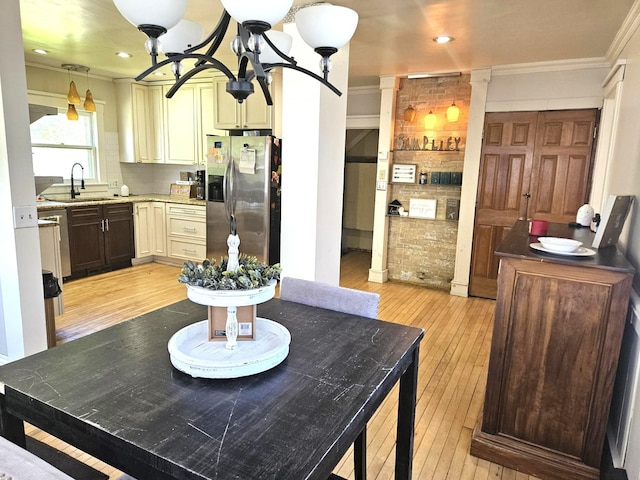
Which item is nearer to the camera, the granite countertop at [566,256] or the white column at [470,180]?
the granite countertop at [566,256]

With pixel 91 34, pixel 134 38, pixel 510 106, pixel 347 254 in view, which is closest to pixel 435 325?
pixel 510 106

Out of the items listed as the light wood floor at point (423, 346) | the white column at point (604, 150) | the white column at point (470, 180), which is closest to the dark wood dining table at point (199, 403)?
the light wood floor at point (423, 346)

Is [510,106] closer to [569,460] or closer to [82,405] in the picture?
[569,460]

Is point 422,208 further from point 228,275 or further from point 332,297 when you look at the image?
point 228,275

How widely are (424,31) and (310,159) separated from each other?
1.37 metres

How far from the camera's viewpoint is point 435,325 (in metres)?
3.79

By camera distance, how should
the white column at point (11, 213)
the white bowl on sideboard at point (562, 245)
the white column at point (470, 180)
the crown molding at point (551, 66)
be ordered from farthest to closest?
the white column at point (470, 180) → the crown molding at point (551, 66) → the white column at point (11, 213) → the white bowl on sideboard at point (562, 245)

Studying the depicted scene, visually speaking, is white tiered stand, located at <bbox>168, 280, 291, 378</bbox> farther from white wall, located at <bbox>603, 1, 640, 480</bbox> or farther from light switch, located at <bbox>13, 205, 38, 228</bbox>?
light switch, located at <bbox>13, 205, 38, 228</bbox>

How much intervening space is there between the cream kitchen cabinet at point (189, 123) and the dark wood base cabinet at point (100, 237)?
979 millimetres

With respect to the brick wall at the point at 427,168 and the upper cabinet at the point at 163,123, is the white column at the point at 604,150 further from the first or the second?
the upper cabinet at the point at 163,123

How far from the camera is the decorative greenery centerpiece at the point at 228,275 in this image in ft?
3.91

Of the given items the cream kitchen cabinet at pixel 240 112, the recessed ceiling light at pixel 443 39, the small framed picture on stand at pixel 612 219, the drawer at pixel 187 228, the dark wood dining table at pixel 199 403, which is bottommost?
the drawer at pixel 187 228

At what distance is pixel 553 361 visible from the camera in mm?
1896

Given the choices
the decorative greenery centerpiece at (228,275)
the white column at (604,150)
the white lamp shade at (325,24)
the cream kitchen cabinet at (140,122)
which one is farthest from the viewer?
the cream kitchen cabinet at (140,122)
